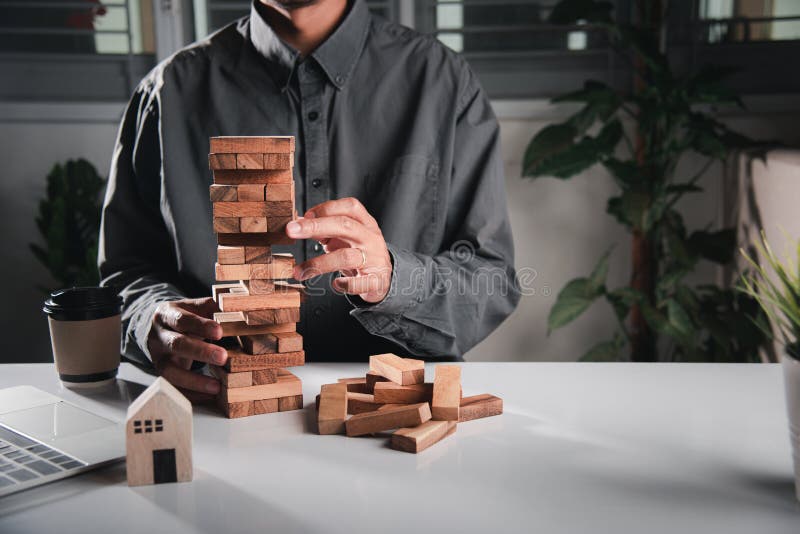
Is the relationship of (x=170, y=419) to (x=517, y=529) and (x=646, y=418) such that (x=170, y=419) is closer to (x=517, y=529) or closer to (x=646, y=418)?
(x=517, y=529)

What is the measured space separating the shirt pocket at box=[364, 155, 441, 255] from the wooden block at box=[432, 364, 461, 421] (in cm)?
64

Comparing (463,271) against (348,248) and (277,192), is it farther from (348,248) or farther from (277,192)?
(277,192)

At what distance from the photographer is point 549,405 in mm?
1129

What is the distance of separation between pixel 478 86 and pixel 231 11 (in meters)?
1.69

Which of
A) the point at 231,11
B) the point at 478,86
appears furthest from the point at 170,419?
the point at 231,11

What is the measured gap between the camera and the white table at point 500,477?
0.79 metres

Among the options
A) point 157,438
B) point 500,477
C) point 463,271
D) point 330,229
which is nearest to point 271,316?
point 330,229

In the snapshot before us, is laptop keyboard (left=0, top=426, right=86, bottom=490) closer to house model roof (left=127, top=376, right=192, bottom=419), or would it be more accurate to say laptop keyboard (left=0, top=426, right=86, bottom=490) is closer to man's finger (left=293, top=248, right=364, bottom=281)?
house model roof (left=127, top=376, right=192, bottom=419)

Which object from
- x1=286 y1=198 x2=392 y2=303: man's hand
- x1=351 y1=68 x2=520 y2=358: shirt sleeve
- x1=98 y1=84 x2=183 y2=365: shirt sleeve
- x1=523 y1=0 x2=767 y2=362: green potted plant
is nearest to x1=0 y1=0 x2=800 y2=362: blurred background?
x1=523 y1=0 x2=767 y2=362: green potted plant

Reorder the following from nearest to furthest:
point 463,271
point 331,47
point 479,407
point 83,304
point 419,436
→ point 419,436 → point 479,407 → point 83,304 → point 463,271 → point 331,47

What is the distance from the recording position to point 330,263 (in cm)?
111

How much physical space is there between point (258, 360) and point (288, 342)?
5cm

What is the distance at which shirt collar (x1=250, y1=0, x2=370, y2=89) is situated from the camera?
1670 millimetres

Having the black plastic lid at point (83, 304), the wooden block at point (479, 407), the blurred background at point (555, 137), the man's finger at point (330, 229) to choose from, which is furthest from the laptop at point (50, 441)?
the blurred background at point (555, 137)
